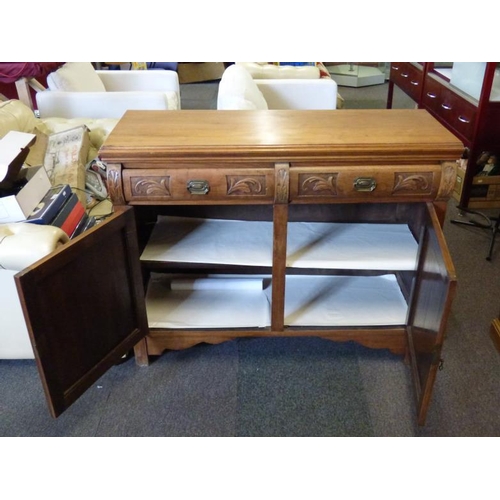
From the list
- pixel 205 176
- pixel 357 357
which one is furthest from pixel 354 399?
pixel 205 176

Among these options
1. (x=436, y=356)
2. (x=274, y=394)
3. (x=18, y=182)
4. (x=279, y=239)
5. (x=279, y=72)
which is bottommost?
(x=274, y=394)

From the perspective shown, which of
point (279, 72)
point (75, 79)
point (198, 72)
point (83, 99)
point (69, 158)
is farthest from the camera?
point (198, 72)

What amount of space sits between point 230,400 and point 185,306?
0.38 metres

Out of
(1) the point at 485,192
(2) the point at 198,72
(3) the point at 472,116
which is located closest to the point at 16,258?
(3) the point at 472,116

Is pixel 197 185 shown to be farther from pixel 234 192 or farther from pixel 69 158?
pixel 69 158

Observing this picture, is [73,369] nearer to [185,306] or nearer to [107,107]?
[185,306]

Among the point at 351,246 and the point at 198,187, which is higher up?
the point at 198,187

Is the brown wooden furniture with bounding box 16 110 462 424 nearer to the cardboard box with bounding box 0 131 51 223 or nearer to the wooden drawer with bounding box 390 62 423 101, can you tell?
the cardboard box with bounding box 0 131 51 223

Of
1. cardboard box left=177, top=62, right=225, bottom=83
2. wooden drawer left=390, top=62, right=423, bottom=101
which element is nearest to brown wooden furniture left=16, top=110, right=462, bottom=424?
wooden drawer left=390, top=62, right=423, bottom=101

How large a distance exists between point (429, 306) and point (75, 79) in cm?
235

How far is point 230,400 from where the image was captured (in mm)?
1540

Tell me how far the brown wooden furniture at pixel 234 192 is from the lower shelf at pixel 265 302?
0.16 metres

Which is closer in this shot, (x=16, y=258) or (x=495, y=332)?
(x=16, y=258)

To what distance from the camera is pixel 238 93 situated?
225 cm
